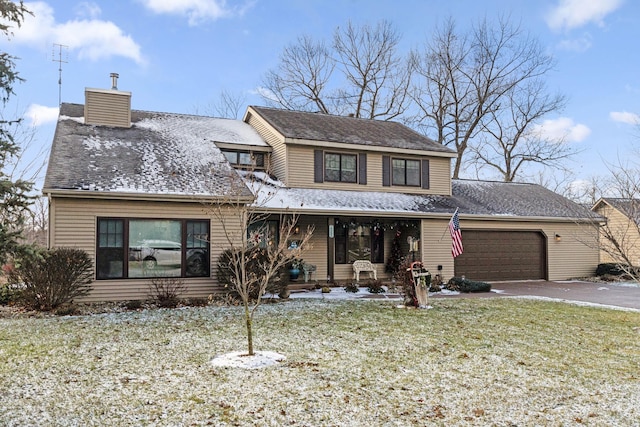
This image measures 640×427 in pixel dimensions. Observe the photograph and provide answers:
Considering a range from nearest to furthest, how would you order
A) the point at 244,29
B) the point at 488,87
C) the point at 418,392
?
the point at 418,392, the point at 244,29, the point at 488,87

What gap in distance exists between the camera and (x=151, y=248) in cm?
1221

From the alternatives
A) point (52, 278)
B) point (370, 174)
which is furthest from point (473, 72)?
point (52, 278)

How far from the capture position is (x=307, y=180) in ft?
52.6

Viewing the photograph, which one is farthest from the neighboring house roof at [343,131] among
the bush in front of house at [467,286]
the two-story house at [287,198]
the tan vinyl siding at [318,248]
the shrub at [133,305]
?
the shrub at [133,305]

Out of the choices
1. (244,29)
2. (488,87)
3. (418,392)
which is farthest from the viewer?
(488,87)

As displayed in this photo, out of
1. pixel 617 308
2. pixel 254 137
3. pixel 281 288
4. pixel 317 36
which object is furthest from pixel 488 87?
pixel 281 288

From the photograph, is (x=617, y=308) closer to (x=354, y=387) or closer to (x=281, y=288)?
(x=281, y=288)

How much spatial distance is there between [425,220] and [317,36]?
59.3 feet

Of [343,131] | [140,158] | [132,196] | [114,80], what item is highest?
[114,80]

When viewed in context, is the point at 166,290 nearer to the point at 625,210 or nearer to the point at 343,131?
the point at 343,131

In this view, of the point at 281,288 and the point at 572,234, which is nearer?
the point at 281,288

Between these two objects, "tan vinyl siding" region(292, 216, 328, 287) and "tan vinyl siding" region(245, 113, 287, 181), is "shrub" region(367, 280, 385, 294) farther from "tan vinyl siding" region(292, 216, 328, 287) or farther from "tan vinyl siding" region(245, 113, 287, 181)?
"tan vinyl siding" region(245, 113, 287, 181)

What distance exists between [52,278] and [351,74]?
75.3 feet

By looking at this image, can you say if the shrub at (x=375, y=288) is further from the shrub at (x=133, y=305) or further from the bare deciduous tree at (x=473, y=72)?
the bare deciduous tree at (x=473, y=72)
